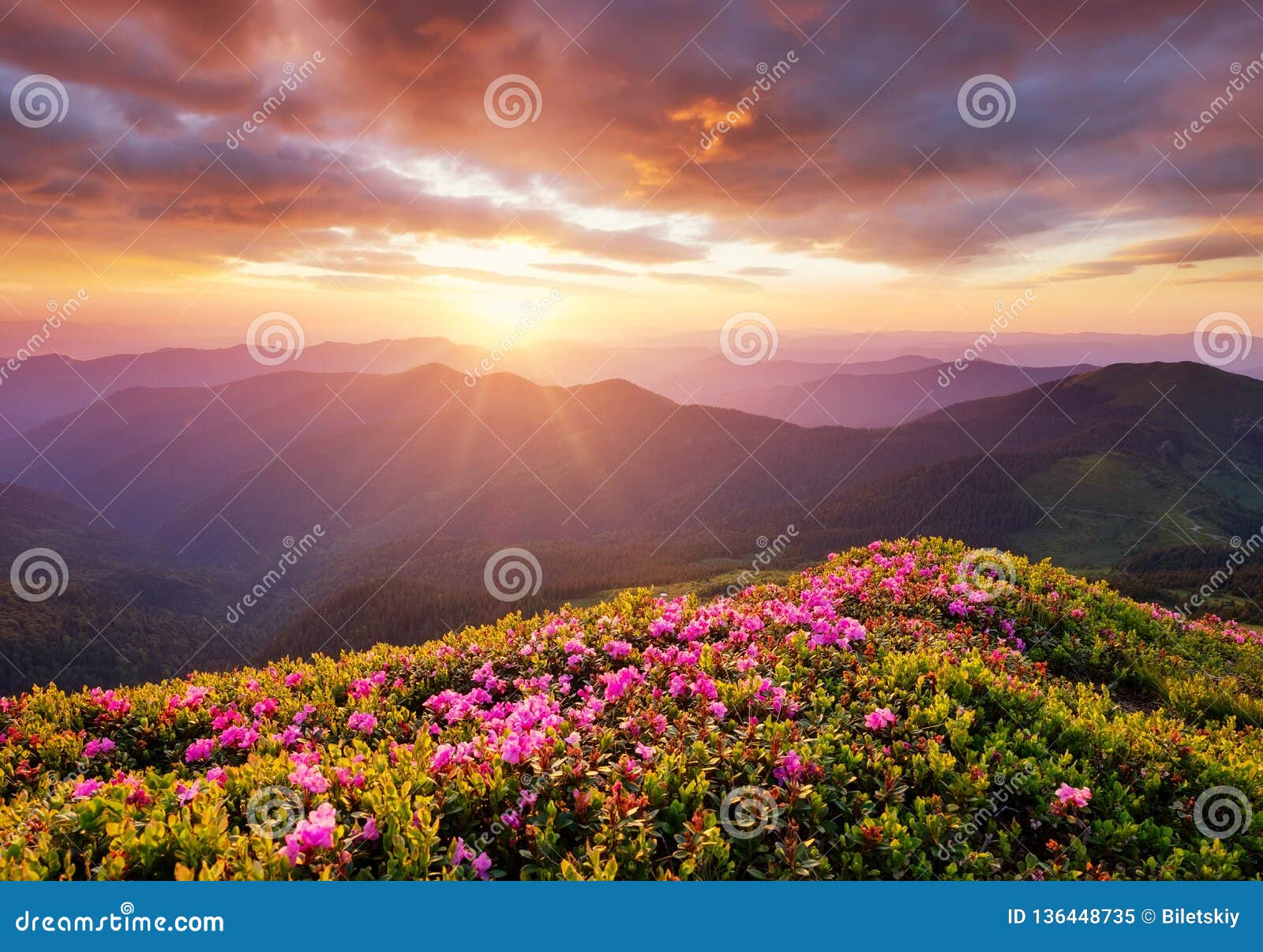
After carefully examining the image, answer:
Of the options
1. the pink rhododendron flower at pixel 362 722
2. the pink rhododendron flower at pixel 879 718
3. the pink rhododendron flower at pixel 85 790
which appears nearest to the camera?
the pink rhododendron flower at pixel 85 790

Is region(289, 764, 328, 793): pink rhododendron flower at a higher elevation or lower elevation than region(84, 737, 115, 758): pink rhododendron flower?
higher

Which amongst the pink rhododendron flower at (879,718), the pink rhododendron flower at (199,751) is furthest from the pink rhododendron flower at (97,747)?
the pink rhododendron flower at (879,718)

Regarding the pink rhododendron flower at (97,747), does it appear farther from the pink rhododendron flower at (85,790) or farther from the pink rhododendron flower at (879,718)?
the pink rhododendron flower at (879,718)

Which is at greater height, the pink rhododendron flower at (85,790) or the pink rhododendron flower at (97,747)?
the pink rhododendron flower at (85,790)

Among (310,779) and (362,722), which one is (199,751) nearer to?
(362,722)

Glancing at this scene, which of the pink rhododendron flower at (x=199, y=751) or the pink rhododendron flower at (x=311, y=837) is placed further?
the pink rhododendron flower at (x=199, y=751)

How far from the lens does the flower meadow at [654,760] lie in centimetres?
418

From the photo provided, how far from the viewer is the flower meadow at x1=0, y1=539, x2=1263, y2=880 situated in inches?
164

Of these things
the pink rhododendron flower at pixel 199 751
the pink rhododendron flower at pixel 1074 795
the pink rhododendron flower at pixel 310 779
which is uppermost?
the pink rhododendron flower at pixel 310 779

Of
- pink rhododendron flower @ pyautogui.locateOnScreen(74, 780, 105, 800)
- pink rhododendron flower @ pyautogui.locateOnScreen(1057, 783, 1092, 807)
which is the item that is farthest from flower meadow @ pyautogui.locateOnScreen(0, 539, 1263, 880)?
pink rhododendron flower @ pyautogui.locateOnScreen(74, 780, 105, 800)

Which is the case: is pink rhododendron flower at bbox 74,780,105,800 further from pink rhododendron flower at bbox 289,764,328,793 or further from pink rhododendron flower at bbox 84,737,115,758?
pink rhododendron flower at bbox 84,737,115,758

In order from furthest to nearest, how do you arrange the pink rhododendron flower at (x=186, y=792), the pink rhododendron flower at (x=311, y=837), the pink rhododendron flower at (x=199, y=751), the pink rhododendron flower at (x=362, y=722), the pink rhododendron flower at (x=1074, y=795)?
the pink rhododendron flower at (x=362, y=722), the pink rhododendron flower at (x=199, y=751), the pink rhododendron flower at (x=1074, y=795), the pink rhododendron flower at (x=186, y=792), the pink rhododendron flower at (x=311, y=837)

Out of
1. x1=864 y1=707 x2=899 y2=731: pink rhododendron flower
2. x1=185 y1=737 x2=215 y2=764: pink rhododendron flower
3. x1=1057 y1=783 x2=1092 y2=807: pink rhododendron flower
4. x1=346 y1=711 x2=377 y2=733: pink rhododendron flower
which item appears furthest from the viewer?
x1=346 y1=711 x2=377 y2=733: pink rhododendron flower

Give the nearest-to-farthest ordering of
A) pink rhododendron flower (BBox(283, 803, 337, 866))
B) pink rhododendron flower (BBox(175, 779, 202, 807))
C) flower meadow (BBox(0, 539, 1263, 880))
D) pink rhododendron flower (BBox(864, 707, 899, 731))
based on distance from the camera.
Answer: pink rhododendron flower (BBox(283, 803, 337, 866)), flower meadow (BBox(0, 539, 1263, 880)), pink rhododendron flower (BBox(175, 779, 202, 807)), pink rhododendron flower (BBox(864, 707, 899, 731))
